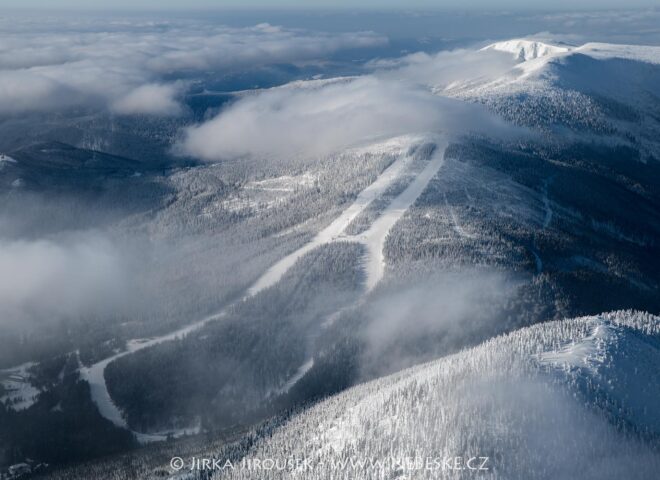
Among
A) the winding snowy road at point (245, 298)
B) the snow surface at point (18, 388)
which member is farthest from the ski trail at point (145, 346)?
the snow surface at point (18, 388)

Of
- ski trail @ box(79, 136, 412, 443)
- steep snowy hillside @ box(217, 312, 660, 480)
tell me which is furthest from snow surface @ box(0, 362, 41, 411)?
steep snowy hillside @ box(217, 312, 660, 480)

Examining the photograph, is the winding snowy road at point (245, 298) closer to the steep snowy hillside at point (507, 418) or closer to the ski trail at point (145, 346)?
the ski trail at point (145, 346)

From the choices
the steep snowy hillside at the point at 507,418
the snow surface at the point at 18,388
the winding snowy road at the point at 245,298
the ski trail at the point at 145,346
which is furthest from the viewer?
the snow surface at the point at 18,388

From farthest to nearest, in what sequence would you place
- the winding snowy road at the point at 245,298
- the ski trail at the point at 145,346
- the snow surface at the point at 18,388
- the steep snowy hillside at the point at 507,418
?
the snow surface at the point at 18,388
the winding snowy road at the point at 245,298
the ski trail at the point at 145,346
the steep snowy hillside at the point at 507,418

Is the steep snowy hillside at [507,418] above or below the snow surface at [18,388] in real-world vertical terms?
above

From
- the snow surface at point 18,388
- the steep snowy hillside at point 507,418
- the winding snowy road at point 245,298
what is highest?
the steep snowy hillside at point 507,418

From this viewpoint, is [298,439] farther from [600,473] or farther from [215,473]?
[600,473]

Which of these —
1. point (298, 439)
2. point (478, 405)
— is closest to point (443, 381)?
point (478, 405)

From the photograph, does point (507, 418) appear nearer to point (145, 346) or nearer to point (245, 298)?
point (145, 346)
